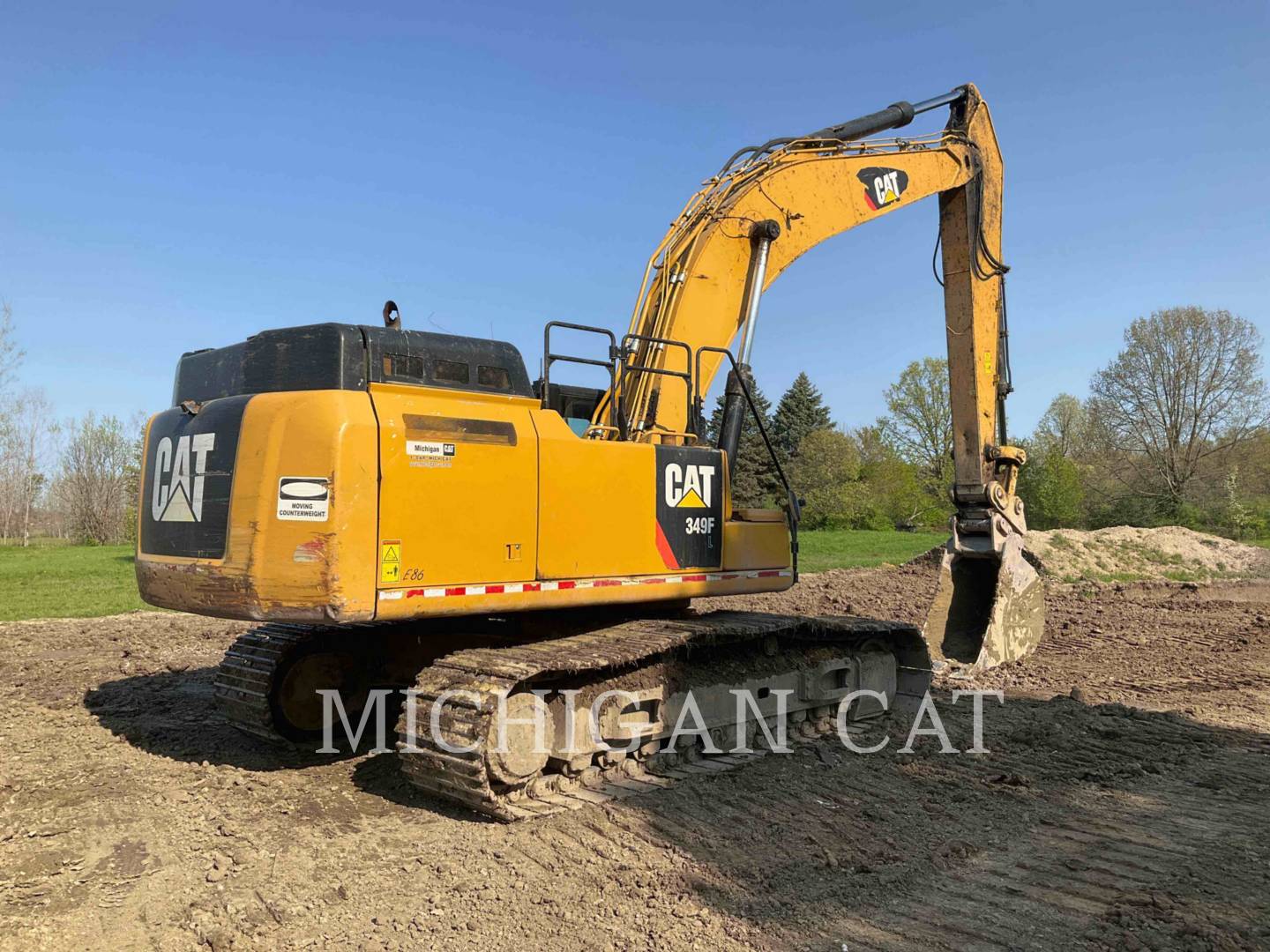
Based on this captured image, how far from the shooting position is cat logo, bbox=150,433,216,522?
518 cm

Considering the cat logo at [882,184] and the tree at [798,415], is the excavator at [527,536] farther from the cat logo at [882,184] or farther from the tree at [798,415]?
the tree at [798,415]

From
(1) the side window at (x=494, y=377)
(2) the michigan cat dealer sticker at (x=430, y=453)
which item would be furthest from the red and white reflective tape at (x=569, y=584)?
(1) the side window at (x=494, y=377)

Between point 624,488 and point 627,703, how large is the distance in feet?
4.36

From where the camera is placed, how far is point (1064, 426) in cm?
4888

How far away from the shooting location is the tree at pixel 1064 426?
44375mm

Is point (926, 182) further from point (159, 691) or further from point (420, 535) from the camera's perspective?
point (159, 691)

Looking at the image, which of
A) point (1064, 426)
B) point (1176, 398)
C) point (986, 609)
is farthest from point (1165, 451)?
point (986, 609)

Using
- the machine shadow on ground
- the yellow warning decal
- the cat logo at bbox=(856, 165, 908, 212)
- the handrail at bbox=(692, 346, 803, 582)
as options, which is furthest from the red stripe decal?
the cat logo at bbox=(856, 165, 908, 212)

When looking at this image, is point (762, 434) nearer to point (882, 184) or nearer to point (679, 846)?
point (679, 846)

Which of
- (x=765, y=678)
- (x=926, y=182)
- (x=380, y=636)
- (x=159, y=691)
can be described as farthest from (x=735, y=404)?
(x=159, y=691)

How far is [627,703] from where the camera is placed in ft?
19.0

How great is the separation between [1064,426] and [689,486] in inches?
1894

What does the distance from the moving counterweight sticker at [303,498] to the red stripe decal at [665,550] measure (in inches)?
84.8

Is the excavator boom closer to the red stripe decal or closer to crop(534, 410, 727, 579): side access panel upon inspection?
crop(534, 410, 727, 579): side access panel
